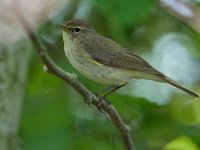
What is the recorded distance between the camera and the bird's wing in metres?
4.68

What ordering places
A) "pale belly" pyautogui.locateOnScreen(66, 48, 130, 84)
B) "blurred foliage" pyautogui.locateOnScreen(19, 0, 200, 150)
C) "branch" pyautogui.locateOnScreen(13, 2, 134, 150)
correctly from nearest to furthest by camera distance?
1. "branch" pyautogui.locateOnScreen(13, 2, 134, 150)
2. "pale belly" pyautogui.locateOnScreen(66, 48, 130, 84)
3. "blurred foliage" pyautogui.locateOnScreen(19, 0, 200, 150)

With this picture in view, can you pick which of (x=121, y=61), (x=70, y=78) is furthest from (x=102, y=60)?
(x=70, y=78)

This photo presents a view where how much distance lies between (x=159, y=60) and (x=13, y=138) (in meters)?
2.82

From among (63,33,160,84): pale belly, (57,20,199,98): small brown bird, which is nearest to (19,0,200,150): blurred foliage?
(57,20,199,98): small brown bird

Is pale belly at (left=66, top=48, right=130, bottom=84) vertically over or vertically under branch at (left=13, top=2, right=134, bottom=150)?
over

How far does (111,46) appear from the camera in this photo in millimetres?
4824

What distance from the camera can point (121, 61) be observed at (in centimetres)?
477

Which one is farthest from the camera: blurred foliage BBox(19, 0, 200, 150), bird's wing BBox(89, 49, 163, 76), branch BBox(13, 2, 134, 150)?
blurred foliage BBox(19, 0, 200, 150)

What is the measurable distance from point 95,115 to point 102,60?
1.23 m

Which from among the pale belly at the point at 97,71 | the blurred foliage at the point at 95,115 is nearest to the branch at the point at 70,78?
the pale belly at the point at 97,71

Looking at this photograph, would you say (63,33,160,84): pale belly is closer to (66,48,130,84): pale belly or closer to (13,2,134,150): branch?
(66,48,130,84): pale belly

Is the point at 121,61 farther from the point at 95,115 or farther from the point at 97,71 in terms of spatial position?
the point at 95,115

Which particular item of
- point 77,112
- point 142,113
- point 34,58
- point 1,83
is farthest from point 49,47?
point 1,83

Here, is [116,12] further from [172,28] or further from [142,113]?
[172,28]
